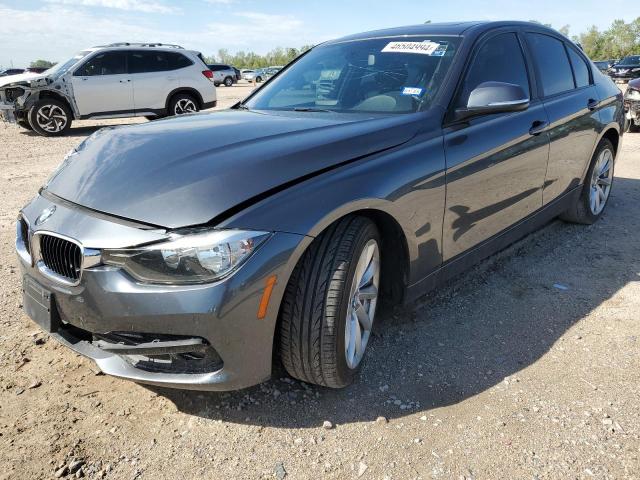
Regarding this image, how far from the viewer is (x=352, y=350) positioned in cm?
250

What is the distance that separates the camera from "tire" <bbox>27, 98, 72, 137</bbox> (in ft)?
35.3

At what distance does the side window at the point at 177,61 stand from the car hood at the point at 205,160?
1000 cm

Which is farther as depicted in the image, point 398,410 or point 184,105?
point 184,105

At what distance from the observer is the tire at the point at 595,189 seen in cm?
467

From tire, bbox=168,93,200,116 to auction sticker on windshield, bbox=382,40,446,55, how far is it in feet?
31.2

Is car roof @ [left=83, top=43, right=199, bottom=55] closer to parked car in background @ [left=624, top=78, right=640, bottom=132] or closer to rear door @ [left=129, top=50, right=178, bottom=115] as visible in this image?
rear door @ [left=129, top=50, right=178, bottom=115]

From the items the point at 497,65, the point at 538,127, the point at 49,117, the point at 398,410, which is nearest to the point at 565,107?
the point at 538,127

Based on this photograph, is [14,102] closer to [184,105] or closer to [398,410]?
[184,105]

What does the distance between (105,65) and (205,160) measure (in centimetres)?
1055

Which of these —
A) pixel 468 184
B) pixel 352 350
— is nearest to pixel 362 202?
pixel 352 350

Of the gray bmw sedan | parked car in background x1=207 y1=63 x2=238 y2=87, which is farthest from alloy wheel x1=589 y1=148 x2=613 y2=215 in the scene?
parked car in background x1=207 y1=63 x2=238 y2=87

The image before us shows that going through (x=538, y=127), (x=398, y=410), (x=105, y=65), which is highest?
(x=105, y=65)

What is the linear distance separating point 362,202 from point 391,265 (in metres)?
0.59

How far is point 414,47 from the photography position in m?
3.19
